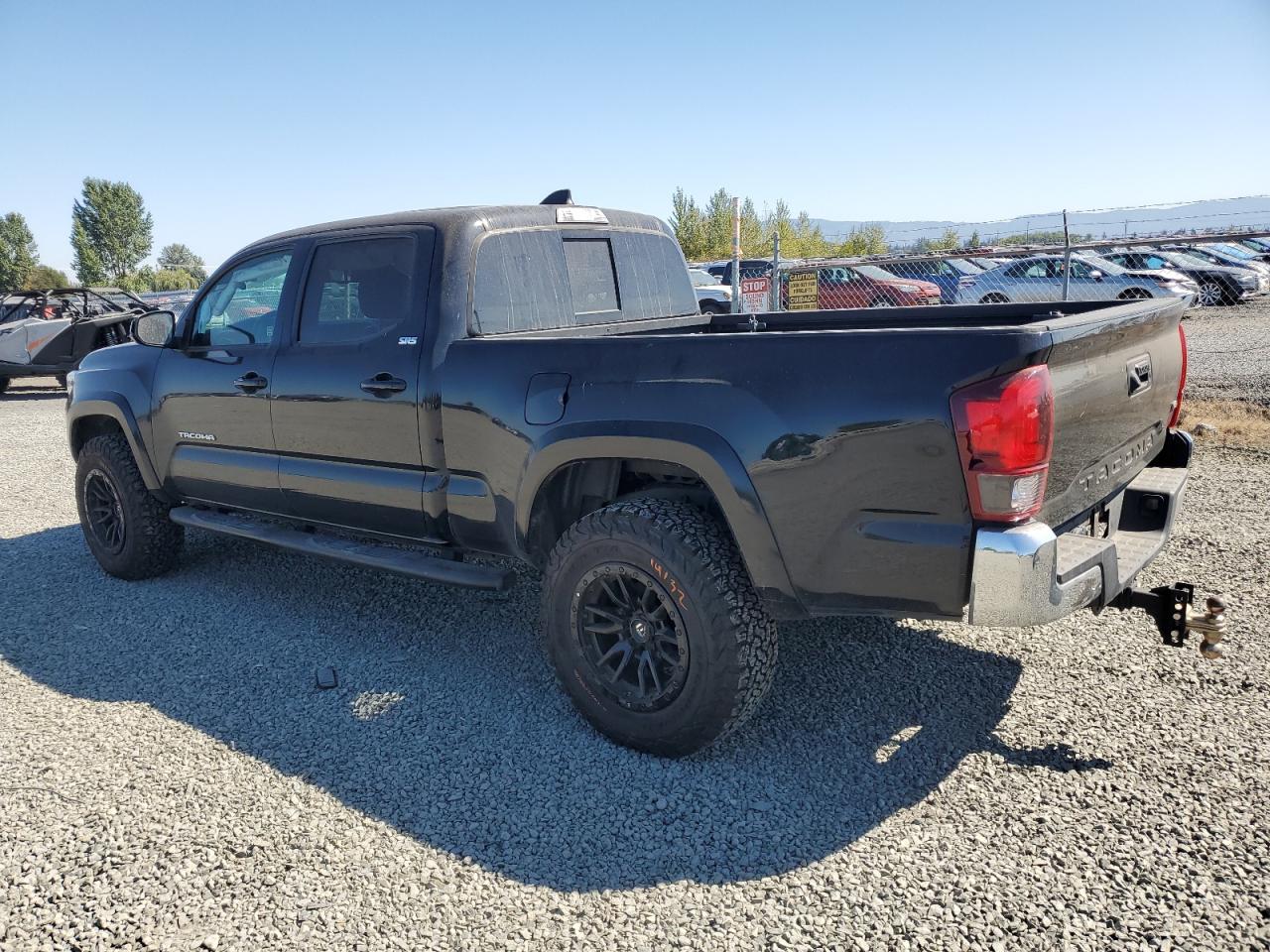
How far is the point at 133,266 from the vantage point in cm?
8781

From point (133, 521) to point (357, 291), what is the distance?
7.25 feet

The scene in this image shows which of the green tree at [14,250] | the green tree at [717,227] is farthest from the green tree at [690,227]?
the green tree at [14,250]

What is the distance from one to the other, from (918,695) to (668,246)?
270 cm

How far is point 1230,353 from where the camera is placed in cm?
1290

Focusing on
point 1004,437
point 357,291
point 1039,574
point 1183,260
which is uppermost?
point 1183,260

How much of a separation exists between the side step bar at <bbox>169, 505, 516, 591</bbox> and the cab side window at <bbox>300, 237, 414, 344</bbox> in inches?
37.0

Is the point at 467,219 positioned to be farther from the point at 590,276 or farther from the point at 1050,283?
the point at 1050,283

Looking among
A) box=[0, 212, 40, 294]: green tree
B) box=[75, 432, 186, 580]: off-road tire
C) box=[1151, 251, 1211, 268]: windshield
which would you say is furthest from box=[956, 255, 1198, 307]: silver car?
box=[0, 212, 40, 294]: green tree

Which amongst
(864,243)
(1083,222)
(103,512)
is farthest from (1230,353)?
(864,243)

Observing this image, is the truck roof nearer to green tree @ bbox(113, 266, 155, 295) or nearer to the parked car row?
the parked car row

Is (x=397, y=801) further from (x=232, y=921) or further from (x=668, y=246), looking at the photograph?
(x=668, y=246)

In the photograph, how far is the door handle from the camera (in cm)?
378

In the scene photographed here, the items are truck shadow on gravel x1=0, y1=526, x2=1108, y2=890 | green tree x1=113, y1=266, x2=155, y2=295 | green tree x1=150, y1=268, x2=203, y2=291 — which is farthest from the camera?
green tree x1=113, y1=266, x2=155, y2=295

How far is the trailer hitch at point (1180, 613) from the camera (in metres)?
2.99
